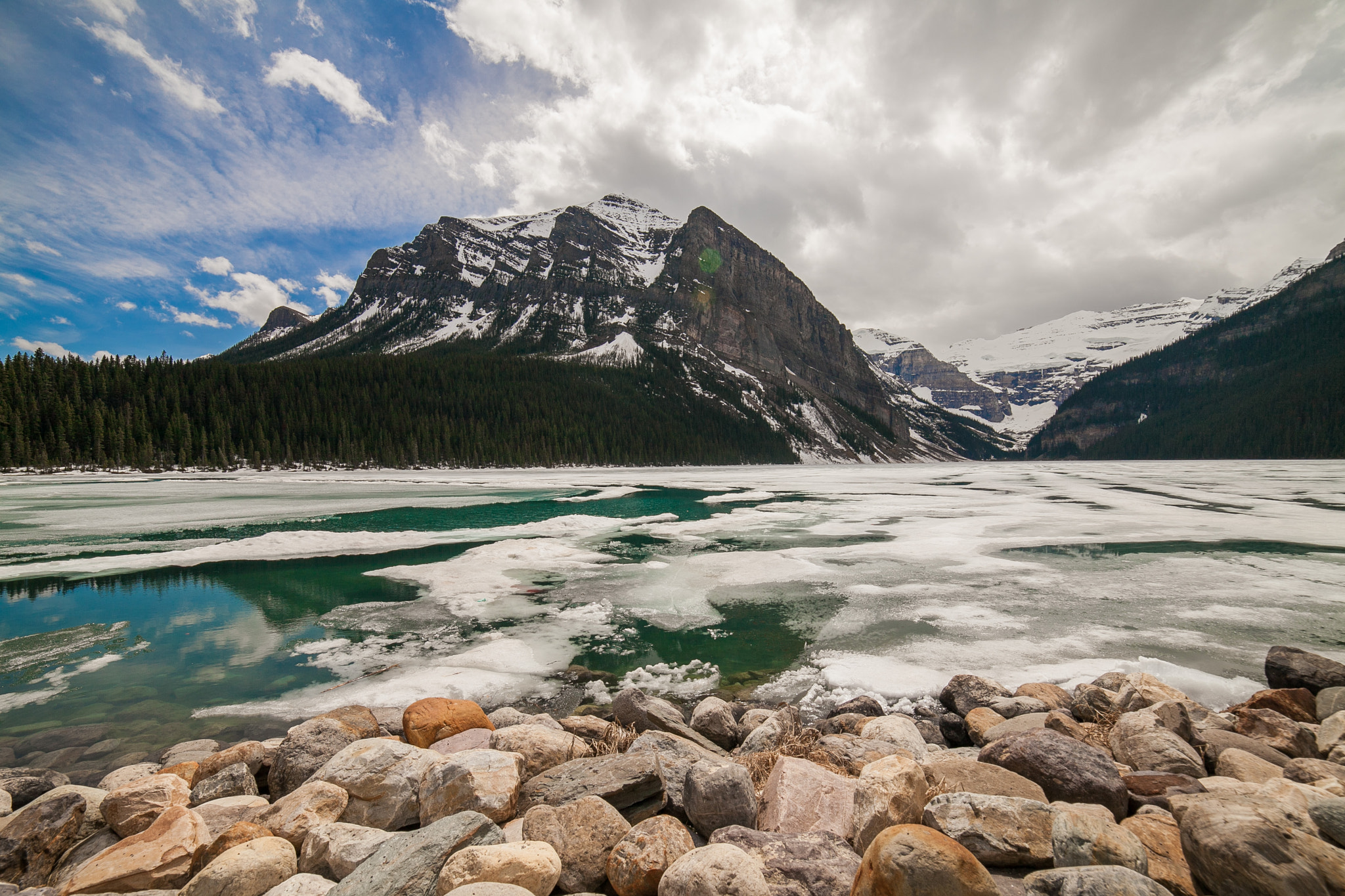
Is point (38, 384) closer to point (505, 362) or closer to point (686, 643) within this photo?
point (505, 362)

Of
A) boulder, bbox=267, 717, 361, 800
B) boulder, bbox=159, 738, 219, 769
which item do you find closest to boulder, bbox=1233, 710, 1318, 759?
boulder, bbox=267, 717, 361, 800

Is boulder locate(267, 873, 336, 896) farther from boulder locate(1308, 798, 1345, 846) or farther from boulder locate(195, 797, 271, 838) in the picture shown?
boulder locate(1308, 798, 1345, 846)

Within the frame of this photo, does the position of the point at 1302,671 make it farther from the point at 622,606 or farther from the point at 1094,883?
the point at 622,606

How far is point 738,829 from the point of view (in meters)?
3.72

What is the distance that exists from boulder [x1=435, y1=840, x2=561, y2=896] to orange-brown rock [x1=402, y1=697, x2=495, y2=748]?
320cm

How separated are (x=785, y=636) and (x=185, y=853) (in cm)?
896

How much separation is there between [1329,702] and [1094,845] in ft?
20.4

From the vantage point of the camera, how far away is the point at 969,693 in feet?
23.7

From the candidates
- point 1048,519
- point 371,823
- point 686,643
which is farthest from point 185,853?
point 1048,519

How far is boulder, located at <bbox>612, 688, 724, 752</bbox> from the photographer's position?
6.05 m

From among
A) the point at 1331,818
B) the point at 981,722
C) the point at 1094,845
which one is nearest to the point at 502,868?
the point at 1094,845

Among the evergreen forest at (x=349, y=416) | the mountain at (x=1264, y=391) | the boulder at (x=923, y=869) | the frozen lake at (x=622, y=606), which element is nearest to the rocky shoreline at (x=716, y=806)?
the boulder at (x=923, y=869)

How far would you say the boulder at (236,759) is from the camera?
5527mm

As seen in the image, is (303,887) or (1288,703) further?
(1288,703)
